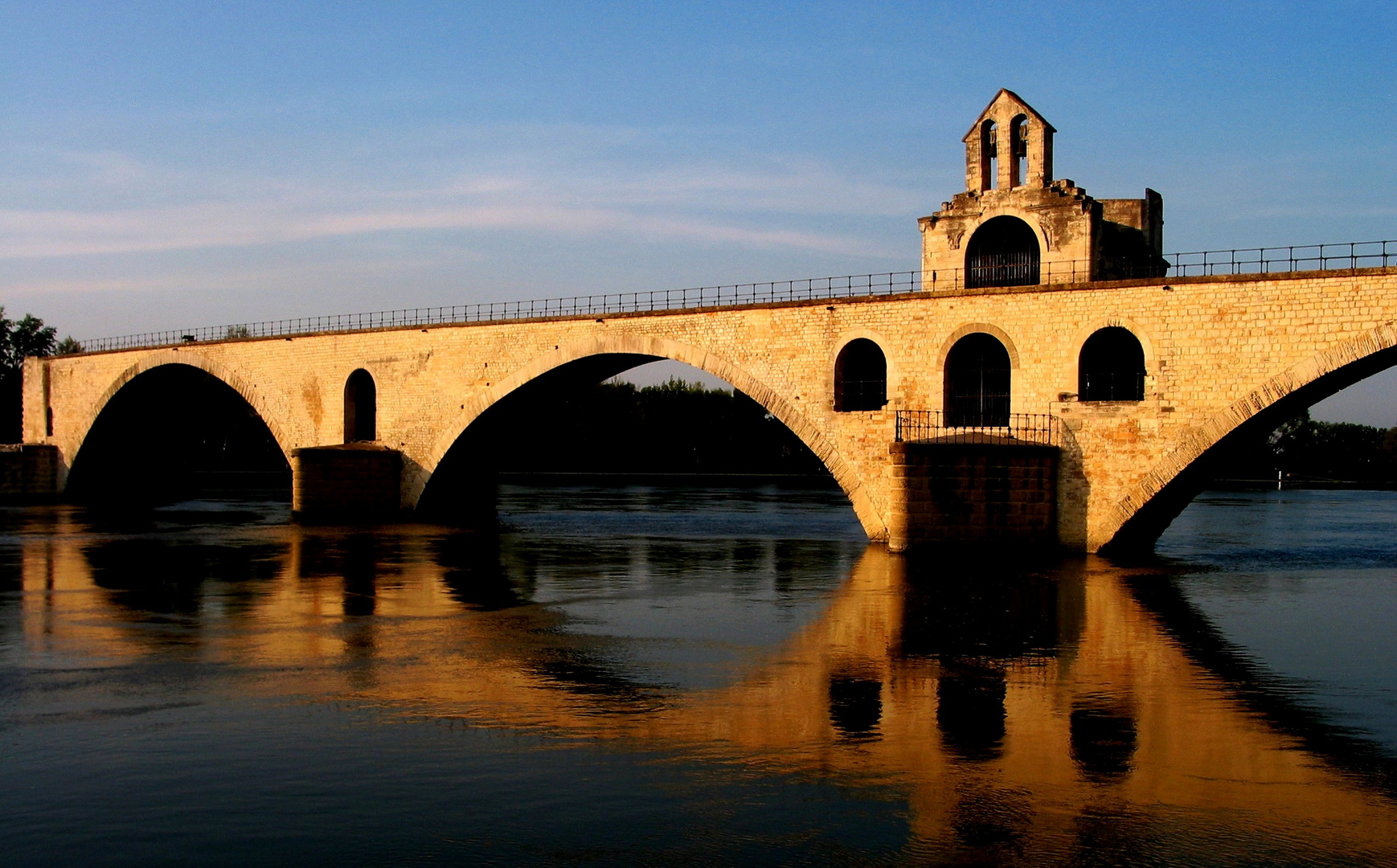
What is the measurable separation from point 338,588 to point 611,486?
161ft

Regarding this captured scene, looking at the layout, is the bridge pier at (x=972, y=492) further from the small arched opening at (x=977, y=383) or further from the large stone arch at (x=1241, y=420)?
the small arched opening at (x=977, y=383)

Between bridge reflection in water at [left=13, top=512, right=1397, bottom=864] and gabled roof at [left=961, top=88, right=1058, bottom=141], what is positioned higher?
gabled roof at [left=961, top=88, right=1058, bottom=141]

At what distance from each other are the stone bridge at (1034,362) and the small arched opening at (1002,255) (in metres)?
3.89

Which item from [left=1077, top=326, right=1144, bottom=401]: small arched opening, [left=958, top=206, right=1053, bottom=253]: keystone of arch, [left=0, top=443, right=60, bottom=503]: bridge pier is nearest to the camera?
[left=1077, top=326, right=1144, bottom=401]: small arched opening

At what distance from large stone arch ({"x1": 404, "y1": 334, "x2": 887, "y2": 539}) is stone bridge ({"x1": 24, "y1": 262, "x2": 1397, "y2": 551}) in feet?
0.17

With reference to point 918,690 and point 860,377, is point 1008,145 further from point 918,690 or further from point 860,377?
point 918,690

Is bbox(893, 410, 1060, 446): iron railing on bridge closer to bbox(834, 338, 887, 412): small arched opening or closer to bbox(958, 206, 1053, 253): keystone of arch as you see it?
bbox(834, 338, 887, 412): small arched opening

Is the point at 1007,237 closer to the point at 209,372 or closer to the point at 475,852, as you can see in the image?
the point at 475,852

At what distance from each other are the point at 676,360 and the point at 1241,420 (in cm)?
1473

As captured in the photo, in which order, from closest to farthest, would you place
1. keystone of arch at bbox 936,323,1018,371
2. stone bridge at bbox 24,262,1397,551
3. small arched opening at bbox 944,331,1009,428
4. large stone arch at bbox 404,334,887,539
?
stone bridge at bbox 24,262,1397,551 → keystone of arch at bbox 936,323,1018,371 → small arched opening at bbox 944,331,1009,428 → large stone arch at bbox 404,334,887,539

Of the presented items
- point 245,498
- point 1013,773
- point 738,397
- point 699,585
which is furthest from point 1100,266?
point 738,397

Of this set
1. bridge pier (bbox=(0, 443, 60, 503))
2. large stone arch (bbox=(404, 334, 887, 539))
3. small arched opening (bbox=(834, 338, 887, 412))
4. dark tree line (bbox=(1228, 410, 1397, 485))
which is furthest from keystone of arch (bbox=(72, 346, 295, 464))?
dark tree line (bbox=(1228, 410, 1397, 485))

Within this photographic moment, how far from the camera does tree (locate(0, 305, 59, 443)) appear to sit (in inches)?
2955

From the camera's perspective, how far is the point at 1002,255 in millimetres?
32594
